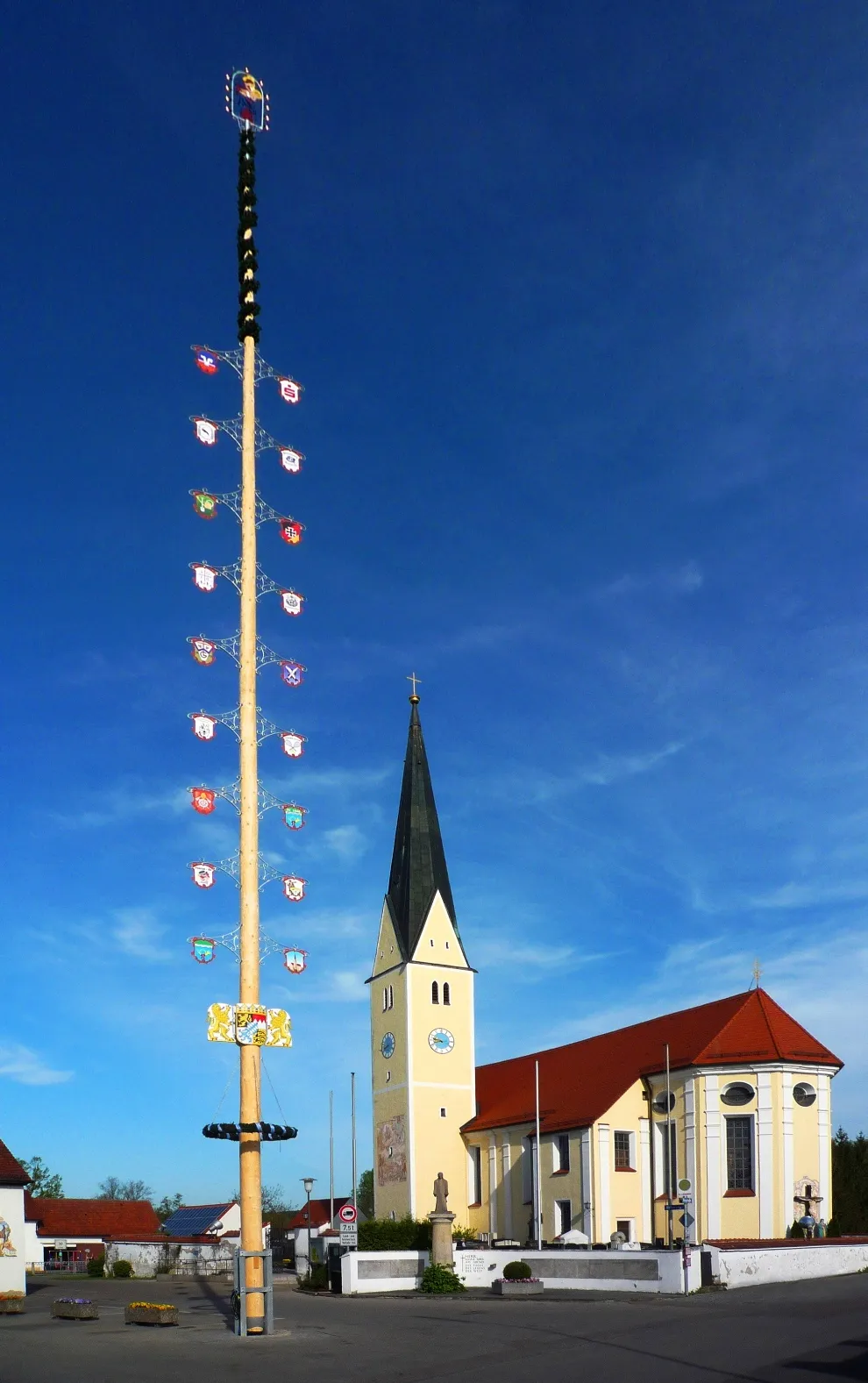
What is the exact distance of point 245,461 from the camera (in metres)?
A: 27.4

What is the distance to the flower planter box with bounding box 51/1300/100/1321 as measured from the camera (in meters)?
31.2

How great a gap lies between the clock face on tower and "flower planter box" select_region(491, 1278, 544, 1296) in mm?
24948

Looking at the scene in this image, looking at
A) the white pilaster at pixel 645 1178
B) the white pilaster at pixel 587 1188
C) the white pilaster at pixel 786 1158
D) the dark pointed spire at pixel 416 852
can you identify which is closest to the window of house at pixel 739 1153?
the white pilaster at pixel 786 1158

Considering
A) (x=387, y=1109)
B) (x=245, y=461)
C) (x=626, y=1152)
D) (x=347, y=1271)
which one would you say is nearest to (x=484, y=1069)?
(x=387, y=1109)

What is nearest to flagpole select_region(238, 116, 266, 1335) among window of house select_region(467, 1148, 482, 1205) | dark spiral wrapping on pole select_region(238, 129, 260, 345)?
dark spiral wrapping on pole select_region(238, 129, 260, 345)

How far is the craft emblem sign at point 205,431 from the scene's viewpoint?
1041 inches

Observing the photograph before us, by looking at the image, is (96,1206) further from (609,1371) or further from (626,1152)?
(609,1371)

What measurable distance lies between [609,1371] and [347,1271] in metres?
25.3

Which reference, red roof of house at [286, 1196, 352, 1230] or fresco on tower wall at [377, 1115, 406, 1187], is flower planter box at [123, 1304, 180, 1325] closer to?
fresco on tower wall at [377, 1115, 406, 1187]

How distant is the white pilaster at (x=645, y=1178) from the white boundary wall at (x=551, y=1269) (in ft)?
39.9

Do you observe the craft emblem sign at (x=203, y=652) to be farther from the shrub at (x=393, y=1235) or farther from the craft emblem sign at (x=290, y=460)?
the shrub at (x=393, y=1235)

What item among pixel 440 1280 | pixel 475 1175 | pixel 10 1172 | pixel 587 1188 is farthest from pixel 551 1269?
pixel 475 1175

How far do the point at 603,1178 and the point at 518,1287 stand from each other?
14.0m

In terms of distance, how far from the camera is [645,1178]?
52.5 m
